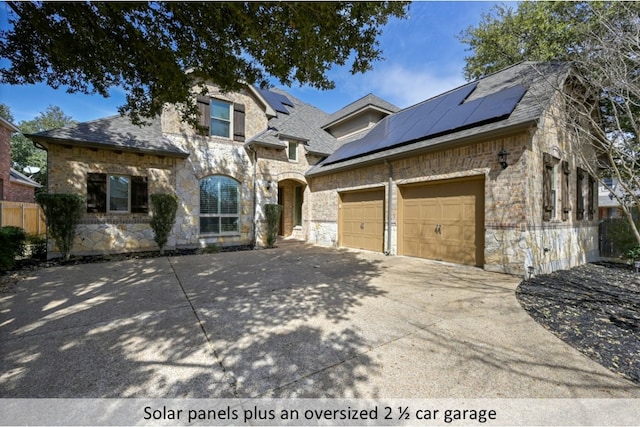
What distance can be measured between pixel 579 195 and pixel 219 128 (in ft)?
42.5

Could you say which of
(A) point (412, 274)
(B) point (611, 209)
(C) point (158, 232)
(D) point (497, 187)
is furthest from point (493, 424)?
(B) point (611, 209)

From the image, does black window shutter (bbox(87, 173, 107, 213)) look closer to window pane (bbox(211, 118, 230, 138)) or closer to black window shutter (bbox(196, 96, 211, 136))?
black window shutter (bbox(196, 96, 211, 136))

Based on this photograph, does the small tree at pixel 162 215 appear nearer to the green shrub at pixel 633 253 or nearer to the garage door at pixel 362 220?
the garage door at pixel 362 220

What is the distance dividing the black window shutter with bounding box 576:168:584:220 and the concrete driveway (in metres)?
5.04

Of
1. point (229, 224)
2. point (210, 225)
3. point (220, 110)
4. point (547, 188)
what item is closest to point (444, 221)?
point (547, 188)

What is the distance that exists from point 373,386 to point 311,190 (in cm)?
1120

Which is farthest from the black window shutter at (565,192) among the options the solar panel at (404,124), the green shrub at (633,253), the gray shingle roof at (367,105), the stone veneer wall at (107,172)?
the stone veneer wall at (107,172)

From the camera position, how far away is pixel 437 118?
8.74 m

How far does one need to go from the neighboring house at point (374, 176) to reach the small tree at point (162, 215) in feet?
1.89

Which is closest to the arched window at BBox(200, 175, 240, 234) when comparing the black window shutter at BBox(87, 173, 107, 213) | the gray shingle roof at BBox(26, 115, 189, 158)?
the gray shingle roof at BBox(26, 115, 189, 158)

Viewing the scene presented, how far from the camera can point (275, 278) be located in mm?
5918

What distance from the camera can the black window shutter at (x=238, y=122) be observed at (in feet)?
36.8

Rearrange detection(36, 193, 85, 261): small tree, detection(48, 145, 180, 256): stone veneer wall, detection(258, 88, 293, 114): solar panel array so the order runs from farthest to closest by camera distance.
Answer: detection(258, 88, 293, 114): solar panel array → detection(48, 145, 180, 256): stone veneer wall → detection(36, 193, 85, 261): small tree

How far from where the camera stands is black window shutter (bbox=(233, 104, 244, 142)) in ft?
36.8
